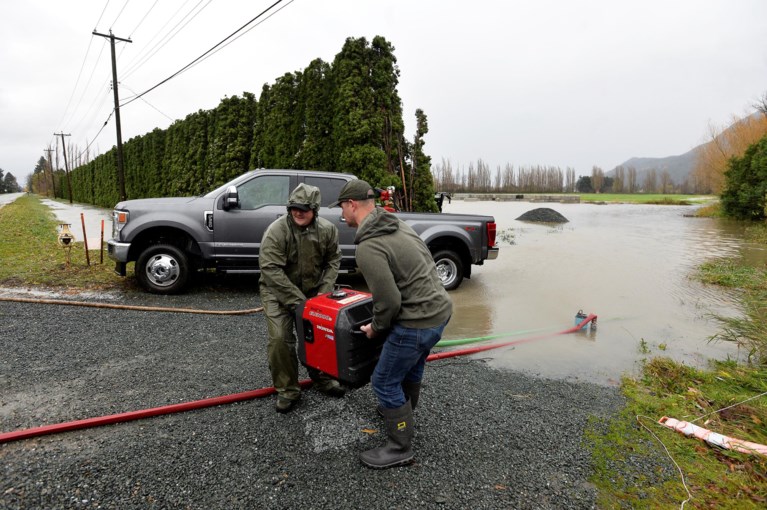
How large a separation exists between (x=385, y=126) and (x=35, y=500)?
30.2 feet

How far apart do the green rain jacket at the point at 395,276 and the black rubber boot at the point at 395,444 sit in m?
0.59

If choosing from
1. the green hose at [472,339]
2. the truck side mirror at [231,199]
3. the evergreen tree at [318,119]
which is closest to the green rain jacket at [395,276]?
the green hose at [472,339]

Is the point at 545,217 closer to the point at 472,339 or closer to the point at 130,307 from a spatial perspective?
the point at 472,339

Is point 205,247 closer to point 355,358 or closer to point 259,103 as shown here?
point 355,358

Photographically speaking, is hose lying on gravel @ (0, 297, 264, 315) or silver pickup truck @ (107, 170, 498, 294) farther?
silver pickup truck @ (107, 170, 498, 294)

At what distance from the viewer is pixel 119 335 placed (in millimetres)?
4973

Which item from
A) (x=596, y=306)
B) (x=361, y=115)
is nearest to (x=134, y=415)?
(x=596, y=306)

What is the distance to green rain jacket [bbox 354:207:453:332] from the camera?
245 centimetres

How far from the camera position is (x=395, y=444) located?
2748 mm

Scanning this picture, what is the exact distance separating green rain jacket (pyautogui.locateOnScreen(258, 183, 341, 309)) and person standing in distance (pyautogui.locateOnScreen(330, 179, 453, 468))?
2.77 feet

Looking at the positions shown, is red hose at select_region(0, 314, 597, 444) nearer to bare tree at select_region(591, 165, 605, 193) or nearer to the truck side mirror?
the truck side mirror

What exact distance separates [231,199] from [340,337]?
443 cm

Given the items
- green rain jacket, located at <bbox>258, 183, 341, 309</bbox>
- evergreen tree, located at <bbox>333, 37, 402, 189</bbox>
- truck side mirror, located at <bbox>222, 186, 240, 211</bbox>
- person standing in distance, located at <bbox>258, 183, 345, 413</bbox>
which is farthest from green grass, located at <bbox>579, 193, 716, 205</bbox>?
person standing in distance, located at <bbox>258, 183, 345, 413</bbox>

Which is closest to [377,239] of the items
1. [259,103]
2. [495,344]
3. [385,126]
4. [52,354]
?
[495,344]
